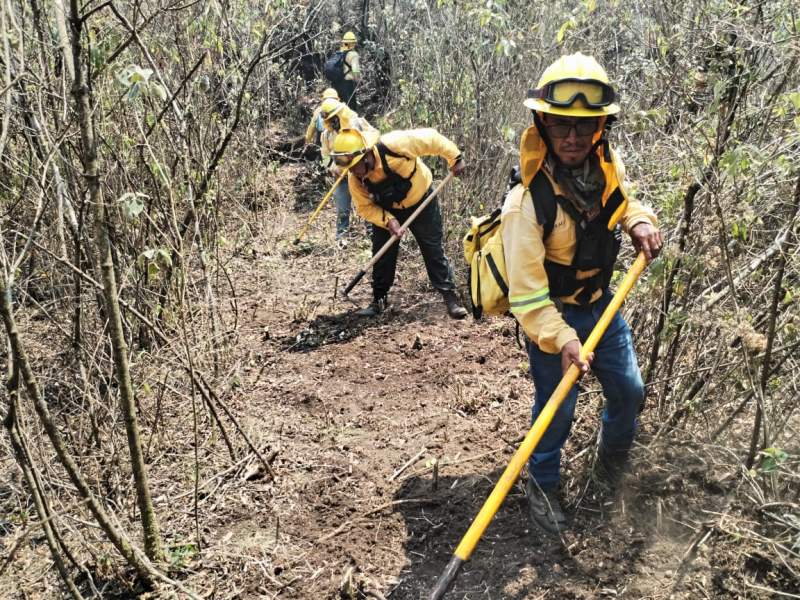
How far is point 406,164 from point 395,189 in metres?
0.24

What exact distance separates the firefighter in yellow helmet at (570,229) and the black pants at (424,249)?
2.90m

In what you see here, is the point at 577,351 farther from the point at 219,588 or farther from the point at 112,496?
the point at 112,496

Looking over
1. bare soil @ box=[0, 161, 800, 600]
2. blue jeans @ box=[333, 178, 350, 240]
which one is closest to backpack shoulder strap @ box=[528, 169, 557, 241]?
bare soil @ box=[0, 161, 800, 600]

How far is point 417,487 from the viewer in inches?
145

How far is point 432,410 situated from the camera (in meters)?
4.45

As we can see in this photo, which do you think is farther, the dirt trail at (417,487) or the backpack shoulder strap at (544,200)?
the dirt trail at (417,487)

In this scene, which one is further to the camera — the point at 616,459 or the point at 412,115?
the point at 412,115

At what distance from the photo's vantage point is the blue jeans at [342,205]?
828 cm

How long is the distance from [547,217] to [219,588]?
2337 millimetres

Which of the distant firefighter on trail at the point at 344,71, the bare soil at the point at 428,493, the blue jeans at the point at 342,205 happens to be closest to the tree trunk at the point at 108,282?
Answer: the bare soil at the point at 428,493

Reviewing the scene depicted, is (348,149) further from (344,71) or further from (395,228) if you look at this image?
(344,71)

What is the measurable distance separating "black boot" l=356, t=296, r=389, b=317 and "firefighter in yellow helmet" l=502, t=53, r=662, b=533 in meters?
3.31

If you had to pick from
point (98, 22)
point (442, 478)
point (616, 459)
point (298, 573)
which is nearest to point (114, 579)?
point (298, 573)

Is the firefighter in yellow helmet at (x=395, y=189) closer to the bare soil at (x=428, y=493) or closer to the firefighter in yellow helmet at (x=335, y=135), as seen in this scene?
the bare soil at (x=428, y=493)
